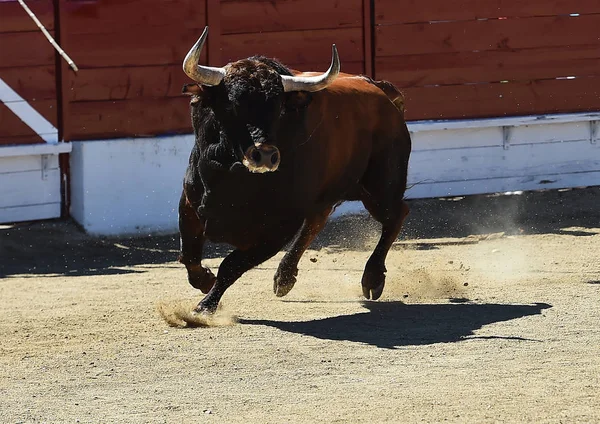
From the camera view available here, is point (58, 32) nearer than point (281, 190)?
No

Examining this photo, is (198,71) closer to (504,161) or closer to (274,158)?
(274,158)

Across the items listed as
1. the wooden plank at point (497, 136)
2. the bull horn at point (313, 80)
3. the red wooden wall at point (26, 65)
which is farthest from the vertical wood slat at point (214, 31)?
the bull horn at point (313, 80)

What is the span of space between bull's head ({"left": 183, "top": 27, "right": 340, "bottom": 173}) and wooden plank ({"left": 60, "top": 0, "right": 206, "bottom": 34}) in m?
3.79

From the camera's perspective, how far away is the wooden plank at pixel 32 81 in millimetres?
10070

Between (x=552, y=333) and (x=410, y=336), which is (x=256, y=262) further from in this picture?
(x=552, y=333)

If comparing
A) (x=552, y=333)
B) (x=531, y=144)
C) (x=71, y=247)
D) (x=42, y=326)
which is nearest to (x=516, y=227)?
(x=531, y=144)

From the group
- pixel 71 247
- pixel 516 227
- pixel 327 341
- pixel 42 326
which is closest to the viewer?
pixel 327 341

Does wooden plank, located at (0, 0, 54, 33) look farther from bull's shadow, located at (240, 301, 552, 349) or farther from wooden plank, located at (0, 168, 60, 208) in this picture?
bull's shadow, located at (240, 301, 552, 349)

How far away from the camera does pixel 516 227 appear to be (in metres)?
10.5

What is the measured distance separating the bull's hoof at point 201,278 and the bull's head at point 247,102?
92cm

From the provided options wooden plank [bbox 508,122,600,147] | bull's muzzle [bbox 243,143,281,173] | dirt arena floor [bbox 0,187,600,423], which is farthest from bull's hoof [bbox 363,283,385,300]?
wooden plank [bbox 508,122,600,147]

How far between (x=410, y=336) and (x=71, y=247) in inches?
155

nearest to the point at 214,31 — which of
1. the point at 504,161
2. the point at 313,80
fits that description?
the point at 504,161

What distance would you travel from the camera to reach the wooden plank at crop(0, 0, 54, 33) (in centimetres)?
996
